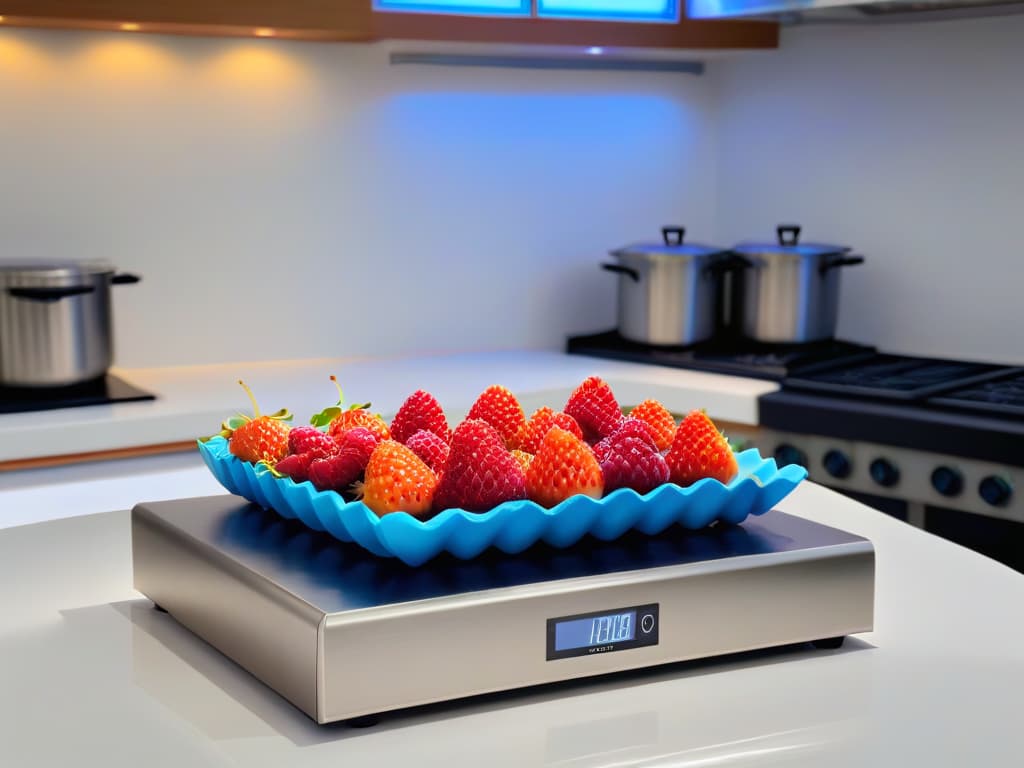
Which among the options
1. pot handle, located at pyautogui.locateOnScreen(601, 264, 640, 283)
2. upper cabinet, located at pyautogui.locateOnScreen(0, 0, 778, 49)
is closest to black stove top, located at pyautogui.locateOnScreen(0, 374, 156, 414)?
upper cabinet, located at pyautogui.locateOnScreen(0, 0, 778, 49)

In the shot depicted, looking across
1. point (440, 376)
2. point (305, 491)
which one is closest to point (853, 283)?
point (440, 376)

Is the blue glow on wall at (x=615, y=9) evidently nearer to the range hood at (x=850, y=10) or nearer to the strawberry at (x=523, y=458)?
the range hood at (x=850, y=10)

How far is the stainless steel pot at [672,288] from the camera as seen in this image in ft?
8.58

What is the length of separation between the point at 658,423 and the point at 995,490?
1.09 m

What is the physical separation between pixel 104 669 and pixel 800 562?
49 centimetres

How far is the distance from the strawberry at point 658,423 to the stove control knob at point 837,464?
116 cm

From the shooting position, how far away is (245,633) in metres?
0.87

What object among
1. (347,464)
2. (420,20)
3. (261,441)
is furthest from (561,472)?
(420,20)

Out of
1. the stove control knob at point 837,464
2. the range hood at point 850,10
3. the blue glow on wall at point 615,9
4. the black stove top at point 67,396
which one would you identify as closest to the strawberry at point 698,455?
the stove control knob at point 837,464

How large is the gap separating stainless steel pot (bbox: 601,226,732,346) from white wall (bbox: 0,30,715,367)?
317 mm

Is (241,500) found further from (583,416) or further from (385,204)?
(385,204)

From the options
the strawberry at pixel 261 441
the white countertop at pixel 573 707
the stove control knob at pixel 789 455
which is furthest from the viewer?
the stove control knob at pixel 789 455

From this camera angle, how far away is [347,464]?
94cm

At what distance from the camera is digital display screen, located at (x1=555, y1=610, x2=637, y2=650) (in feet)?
2.78
